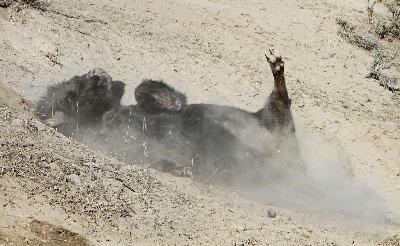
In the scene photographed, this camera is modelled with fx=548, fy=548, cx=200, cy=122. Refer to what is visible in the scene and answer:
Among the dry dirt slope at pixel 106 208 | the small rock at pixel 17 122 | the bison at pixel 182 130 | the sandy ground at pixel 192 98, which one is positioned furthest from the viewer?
the bison at pixel 182 130

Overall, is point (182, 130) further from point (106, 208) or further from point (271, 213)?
point (106, 208)

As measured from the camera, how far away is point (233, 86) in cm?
899

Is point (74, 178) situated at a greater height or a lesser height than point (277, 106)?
lesser

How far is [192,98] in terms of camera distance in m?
8.66

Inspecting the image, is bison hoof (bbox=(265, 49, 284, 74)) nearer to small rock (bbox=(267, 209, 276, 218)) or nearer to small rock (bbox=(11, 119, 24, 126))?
small rock (bbox=(267, 209, 276, 218))

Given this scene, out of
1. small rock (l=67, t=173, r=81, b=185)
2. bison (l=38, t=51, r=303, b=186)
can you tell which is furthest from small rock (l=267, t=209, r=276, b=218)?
small rock (l=67, t=173, r=81, b=185)

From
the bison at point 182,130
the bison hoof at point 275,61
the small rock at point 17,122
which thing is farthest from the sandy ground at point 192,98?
the bison hoof at point 275,61

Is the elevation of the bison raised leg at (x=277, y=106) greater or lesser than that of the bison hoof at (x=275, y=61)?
lesser

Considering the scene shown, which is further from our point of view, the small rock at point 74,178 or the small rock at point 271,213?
the small rock at point 271,213

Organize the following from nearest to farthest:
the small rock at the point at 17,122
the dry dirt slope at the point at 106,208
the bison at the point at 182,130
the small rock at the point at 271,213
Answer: the dry dirt slope at the point at 106,208 → the small rock at the point at 17,122 → the small rock at the point at 271,213 → the bison at the point at 182,130

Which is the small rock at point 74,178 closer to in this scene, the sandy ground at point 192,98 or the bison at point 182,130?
the sandy ground at point 192,98

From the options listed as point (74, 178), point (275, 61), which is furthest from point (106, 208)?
point (275, 61)

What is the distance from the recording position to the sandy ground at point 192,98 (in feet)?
17.0

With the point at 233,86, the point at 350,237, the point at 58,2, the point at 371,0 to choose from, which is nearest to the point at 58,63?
the point at 58,2
